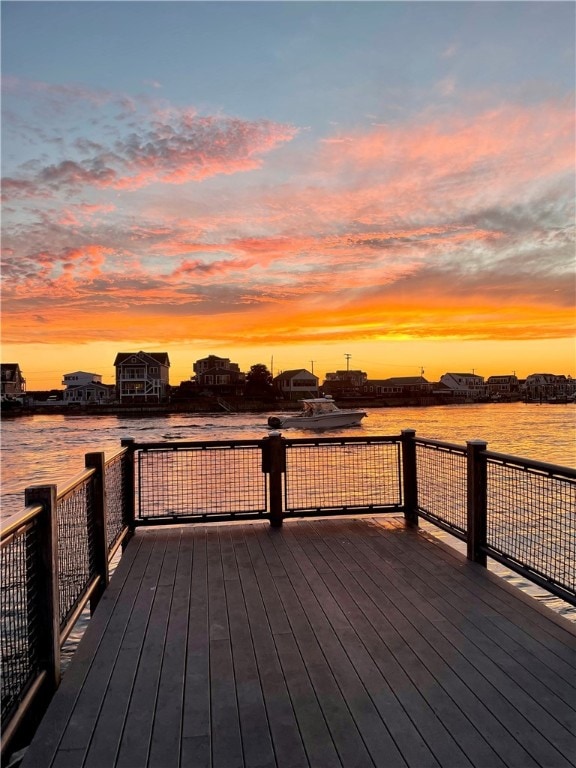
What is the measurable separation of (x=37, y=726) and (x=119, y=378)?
253 feet

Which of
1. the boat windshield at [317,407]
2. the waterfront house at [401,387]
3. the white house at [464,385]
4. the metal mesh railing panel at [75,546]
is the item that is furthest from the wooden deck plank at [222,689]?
the white house at [464,385]

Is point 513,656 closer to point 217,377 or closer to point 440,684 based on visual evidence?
point 440,684

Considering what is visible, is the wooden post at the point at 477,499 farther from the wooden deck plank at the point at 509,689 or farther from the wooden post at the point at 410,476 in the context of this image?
the wooden post at the point at 410,476

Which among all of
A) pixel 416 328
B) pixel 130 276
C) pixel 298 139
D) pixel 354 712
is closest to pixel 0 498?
pixel 130 276

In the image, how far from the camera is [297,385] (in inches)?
3398

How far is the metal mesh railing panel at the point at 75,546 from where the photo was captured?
3098 millimetres

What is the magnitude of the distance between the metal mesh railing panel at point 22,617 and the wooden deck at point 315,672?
26cm

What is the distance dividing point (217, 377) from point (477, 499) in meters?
80.4

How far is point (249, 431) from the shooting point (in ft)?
135

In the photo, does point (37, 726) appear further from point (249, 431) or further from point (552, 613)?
point (249, 431)

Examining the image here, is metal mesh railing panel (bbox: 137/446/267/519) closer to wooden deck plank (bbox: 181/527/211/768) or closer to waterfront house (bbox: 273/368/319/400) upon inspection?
wooden deck plank (bbox: 181/527/211/768)

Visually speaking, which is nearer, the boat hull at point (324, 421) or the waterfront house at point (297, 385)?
the boat hull at point (324, 421)

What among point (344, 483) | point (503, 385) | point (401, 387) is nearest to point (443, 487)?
point (344, 483)

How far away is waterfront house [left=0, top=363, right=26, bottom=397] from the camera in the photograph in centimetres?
8362
